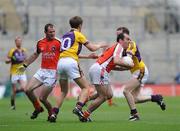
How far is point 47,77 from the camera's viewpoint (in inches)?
712

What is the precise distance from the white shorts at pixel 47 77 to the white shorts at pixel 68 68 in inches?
36.1

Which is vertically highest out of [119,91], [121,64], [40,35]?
[121,64]

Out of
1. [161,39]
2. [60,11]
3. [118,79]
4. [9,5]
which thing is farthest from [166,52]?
[9,5]

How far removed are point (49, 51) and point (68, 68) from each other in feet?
4.63

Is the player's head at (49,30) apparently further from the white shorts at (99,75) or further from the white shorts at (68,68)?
the white shorts at (99,75)

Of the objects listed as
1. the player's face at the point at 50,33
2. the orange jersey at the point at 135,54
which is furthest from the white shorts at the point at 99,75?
the orange jersey at the point at 135,54

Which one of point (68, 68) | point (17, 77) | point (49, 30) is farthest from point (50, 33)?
point (17, 77)

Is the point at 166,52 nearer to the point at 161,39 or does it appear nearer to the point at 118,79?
the point at 161,39

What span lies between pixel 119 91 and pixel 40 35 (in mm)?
7085

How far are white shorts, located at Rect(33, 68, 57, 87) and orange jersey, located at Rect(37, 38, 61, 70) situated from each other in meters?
0.11

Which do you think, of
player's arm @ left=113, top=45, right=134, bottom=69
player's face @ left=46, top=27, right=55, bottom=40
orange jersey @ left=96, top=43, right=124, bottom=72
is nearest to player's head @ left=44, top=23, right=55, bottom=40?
player's face @ left=46, top=27, right=55, bottom=40

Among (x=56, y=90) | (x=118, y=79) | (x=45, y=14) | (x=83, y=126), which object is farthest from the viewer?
(x=45, y=14)

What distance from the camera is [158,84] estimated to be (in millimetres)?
40438

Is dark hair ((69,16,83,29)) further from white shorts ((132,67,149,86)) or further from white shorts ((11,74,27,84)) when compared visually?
white shorts ((11,74,27,84))
